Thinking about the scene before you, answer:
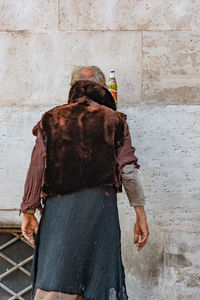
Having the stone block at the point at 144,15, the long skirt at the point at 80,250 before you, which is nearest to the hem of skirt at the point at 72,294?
the long skirt at the point at 80,250

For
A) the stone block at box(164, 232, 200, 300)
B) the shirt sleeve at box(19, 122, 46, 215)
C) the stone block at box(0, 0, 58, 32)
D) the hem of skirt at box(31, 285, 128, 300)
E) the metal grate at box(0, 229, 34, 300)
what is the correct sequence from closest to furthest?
the hem of skirt at box(31, 285, 128, 300)
the shirt sleeve at box(19, 122, 46, 215)
the stone block at box(164, 232, 200, 300)
the metal grate at box(0, 229, 34, 300)
the stone block at box(0, 0, 58, 32)

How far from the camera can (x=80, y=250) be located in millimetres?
2451

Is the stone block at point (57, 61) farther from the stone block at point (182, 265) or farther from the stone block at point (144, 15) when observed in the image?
the stone block at point (182, 265)

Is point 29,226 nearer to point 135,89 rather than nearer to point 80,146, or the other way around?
point 80,146

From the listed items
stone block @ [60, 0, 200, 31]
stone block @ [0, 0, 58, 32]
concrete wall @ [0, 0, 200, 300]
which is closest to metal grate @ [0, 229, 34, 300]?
concrete wall @ [0, 0, 200, 300]

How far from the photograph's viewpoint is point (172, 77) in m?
3.68

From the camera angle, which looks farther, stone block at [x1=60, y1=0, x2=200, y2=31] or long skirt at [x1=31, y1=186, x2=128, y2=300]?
stone block at [x1=60, y1=0, x2=200, y2=31]

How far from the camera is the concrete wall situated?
3.49m

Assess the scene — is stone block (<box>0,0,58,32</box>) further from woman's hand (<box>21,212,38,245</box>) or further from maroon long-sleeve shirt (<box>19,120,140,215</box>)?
woman's hand (<box>21,212,38,245</box>)

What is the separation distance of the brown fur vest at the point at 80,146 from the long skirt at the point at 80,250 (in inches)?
2.8

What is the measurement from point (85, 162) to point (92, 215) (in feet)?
0.98

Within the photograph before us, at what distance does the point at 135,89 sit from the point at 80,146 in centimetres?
133

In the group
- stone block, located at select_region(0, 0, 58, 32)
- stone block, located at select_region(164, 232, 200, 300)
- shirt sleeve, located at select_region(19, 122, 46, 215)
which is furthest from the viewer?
stone block, located at select_region(0, 0, 58, 32)

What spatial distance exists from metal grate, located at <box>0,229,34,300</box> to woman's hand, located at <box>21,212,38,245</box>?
108 cm
